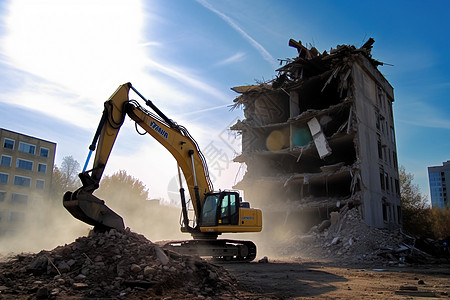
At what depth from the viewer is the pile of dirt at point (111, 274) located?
5848mm

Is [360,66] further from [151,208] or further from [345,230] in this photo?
[151,208]

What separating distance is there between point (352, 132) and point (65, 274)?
21283 millimetres

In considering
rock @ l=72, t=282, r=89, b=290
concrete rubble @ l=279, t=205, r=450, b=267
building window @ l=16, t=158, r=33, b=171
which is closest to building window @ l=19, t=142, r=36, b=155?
building window @ l=16, t=158, r=33, b=171

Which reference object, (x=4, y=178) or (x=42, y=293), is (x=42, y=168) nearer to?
(x=4, y=178)

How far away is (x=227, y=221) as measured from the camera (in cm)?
1282

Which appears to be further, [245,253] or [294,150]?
[294,150]

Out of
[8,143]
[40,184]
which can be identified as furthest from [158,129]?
[40,184]

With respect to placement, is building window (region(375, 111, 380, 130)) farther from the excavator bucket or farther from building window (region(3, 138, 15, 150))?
building window (region(3, 138, 15, 150))

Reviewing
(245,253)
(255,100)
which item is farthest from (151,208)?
(245,253)

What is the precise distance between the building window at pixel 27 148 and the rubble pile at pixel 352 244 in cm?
3891

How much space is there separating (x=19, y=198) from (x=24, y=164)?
4.35 m

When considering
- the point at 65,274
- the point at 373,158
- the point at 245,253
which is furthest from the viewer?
the point at 373,158

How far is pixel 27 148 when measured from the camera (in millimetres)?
47719

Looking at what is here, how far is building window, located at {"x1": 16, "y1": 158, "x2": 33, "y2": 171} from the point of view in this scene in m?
46.4
